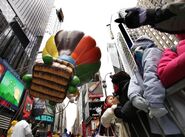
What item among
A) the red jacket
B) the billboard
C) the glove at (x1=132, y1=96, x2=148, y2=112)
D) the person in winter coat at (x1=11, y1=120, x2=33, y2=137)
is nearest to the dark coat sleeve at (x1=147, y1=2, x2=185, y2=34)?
the red jacket

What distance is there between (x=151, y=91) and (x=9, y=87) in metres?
13.1

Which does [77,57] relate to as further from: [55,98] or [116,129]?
[116,129]

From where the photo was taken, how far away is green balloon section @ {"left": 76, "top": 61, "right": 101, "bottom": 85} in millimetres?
4882

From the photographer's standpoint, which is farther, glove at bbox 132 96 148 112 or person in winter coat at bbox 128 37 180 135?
glove at bbox 132 96 148 112

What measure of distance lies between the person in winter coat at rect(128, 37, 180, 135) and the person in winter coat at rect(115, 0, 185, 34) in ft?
1.27

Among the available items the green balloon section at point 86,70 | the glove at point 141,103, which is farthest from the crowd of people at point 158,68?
the green balloon section at point 86,70

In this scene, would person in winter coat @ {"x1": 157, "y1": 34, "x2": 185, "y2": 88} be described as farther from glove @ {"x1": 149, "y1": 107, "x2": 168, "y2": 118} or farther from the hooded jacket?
glove @ {"x1": 149, "y1": 107, "x2": 168, "y2": 118}

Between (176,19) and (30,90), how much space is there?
298 cm

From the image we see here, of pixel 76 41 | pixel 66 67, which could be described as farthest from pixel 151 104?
pixel 76 41

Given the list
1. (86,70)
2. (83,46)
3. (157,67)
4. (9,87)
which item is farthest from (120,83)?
(9,87)

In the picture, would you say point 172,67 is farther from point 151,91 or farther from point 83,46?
point 83,46

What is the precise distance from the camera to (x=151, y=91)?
7.38 ft

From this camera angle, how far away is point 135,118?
2994mm

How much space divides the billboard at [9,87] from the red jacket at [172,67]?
37.8ft
